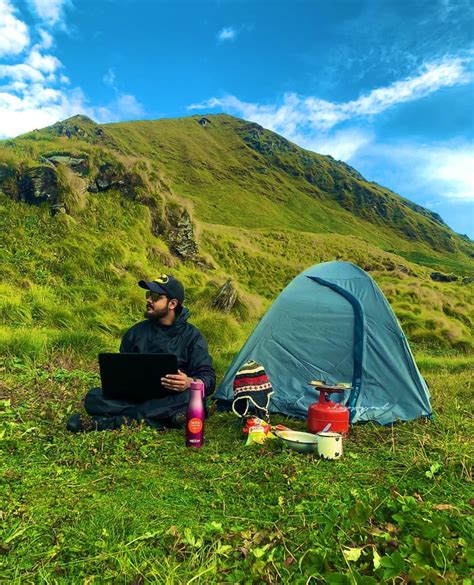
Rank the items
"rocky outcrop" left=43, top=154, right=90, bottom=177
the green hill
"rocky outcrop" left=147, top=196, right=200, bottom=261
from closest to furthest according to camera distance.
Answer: the green hill, "rocky outcrop" left=43, top=154, right=90, bottom=177, "rocky outcrop" left=147, top=196, right=200, bottom=261

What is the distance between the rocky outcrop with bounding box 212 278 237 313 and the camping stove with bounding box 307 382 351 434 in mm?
8850

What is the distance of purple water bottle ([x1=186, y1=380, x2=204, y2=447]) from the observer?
4.85 meters

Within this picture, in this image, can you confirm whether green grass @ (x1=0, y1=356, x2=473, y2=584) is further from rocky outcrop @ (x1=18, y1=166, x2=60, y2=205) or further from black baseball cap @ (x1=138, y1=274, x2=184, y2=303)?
rocky outcrop @ (x1=18, y1=166, x2=60, y2=205)

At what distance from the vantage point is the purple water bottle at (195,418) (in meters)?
4.85

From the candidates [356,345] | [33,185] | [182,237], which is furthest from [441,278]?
[356,345]

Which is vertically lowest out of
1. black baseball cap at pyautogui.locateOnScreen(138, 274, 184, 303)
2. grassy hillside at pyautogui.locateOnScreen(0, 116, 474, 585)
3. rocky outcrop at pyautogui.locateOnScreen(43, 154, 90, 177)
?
grassy hillside at pyautogui.locateOnScreen(0, 116, 474, 585)

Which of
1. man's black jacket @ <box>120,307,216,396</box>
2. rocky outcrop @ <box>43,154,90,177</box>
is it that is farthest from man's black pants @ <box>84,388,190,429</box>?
rocky outcrop @ <box>43,154,90,177</box>

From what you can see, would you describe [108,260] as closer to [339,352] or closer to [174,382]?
[339,352]

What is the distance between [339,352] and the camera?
274 inches

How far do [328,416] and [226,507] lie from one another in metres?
2.23

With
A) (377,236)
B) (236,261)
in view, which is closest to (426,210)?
(377,236)

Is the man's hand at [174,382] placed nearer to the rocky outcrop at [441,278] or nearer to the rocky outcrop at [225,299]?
the rocky outcrop at [225,299]

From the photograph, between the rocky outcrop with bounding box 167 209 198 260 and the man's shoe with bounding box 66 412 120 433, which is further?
the rocky outcrop with bounding box 167 209 198 260

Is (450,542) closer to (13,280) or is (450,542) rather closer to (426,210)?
(13,280)
